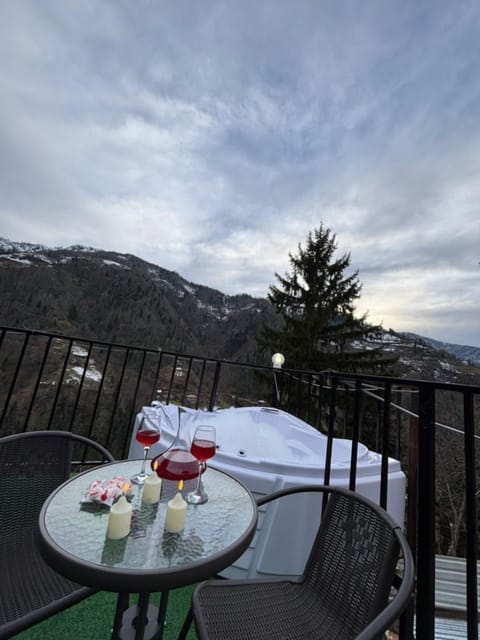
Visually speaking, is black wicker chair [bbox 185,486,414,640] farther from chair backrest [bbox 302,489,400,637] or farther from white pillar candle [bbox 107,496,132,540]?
white pillar candle [bbox 107,496,132,540]

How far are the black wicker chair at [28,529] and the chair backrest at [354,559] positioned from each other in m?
0.80

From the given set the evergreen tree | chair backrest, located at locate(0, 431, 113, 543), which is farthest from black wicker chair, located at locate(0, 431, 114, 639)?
the evergreen tree

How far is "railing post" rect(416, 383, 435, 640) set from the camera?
0.94 meters

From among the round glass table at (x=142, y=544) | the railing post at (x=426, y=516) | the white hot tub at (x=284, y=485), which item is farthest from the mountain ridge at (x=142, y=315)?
the round glass table at (x=142, y=544)

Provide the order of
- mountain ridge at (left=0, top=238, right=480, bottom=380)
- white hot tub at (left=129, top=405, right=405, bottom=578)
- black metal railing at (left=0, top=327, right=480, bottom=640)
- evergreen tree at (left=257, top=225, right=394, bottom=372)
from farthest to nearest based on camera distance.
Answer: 1. mountain ridge at (left=0, top=238, right=480, bottom=380)
2. evergreen tree at (left=257, top=225, right=394, bottom=372)
3. white hot tub at (left=129, top=405, right=405, bottom=578)
4. black metal railing at (left=0, top=327, right=480, bottom=640)

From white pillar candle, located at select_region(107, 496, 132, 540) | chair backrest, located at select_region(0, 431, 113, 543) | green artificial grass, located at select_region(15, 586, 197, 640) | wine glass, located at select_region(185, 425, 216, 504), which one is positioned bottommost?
green artificial grass, located at select_region(15, 586, 197, 640)

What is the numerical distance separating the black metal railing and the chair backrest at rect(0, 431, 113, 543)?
3.10 feet

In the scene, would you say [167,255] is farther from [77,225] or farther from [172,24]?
[172,24]

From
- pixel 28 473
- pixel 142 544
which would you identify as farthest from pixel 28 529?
pixel 142 544

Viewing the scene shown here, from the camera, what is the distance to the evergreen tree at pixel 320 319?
9.73 meters

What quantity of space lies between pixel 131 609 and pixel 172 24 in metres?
6.53

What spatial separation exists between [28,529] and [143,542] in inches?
30.7

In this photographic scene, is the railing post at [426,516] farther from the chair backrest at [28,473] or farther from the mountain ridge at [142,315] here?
the mountain ridge at [142,315]

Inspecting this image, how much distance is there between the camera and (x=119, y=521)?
0.75 m
